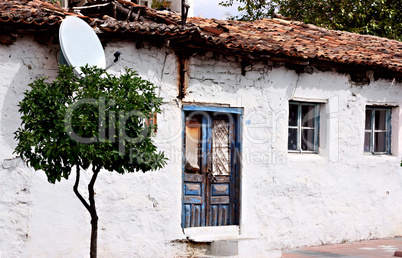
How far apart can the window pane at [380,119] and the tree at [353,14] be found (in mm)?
6558

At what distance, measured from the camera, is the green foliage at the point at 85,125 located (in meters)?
5.76

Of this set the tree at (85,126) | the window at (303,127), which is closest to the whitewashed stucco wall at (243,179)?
the window at (303,127)

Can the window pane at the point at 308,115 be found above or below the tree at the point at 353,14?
below

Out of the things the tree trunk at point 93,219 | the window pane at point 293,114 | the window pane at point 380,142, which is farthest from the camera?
the window pane at point 380,142

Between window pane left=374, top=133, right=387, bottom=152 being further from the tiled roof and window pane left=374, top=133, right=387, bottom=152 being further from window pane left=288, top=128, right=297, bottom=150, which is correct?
window pane left=288, top=128, right=297, bottom=150

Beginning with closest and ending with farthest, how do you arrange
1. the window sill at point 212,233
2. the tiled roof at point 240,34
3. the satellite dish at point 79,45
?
the satellite dish at point 79,45, the tiled roof at point 240,34, the window sill at point 212,233

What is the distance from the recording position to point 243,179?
371 inches

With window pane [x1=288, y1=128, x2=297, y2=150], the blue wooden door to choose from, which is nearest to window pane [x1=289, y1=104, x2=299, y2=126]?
window pane [x1=288, y1=128, x2=297, y2=150]

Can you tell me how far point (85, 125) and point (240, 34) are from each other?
17.1 feet

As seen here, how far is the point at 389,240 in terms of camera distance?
35.5ft

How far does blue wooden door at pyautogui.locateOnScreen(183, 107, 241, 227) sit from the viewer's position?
9102 mm

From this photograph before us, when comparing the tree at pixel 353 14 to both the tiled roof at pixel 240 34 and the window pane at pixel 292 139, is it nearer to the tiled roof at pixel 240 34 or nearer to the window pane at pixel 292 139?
the tiled roof at pixel 240 34

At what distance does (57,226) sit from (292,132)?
442 centimetres

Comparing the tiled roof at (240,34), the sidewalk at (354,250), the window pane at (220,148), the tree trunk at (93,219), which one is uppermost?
the tiled roof at (240,34)
